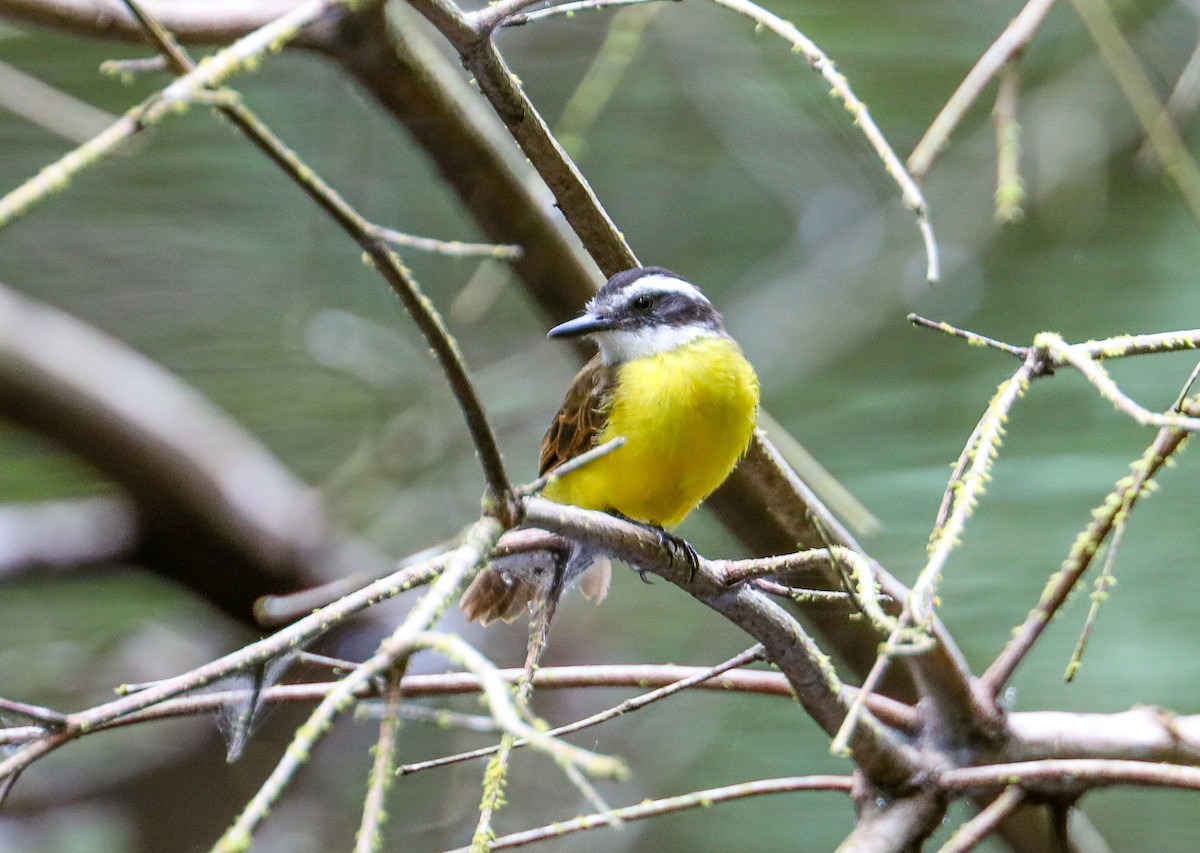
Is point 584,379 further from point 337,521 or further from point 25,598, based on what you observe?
point 25,598

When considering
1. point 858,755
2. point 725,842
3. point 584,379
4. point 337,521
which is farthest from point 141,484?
point 858,755

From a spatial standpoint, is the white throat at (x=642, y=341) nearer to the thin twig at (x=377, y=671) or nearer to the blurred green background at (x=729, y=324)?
the blurred green background at (x=729, y=324)

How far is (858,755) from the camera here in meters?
1.26

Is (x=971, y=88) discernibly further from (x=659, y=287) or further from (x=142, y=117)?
(x=142, y=117)

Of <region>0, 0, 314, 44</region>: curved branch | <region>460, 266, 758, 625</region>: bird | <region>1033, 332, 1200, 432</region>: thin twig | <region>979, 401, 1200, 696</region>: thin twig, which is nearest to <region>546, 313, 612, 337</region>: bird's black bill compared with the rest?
<region>460, 266, 758, 625</region>: bird

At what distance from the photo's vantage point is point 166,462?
7.32 feet

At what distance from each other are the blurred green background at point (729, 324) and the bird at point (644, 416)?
0.33 metres

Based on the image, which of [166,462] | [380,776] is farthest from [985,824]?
[166,462]

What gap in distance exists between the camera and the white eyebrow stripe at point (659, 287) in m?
1.70

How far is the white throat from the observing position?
5.75 feet

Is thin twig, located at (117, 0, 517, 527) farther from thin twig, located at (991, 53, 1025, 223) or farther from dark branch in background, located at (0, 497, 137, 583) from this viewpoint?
dark branch in background, located at (0, 497, 137, 583)

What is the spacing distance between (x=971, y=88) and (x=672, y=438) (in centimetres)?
58

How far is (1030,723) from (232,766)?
132 cm

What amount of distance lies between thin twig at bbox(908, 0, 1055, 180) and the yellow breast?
0.45m
